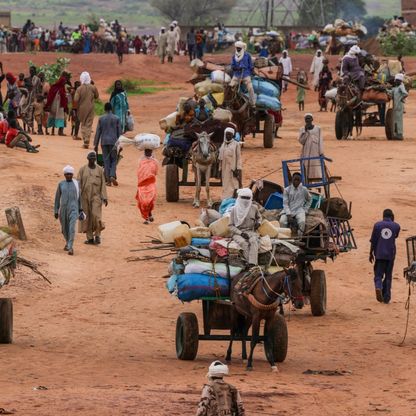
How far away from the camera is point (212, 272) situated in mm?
16953

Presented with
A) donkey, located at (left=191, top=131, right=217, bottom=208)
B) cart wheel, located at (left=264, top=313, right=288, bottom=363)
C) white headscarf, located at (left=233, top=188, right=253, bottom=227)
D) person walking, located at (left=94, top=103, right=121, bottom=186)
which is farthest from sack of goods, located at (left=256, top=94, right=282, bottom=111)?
cart wheel, located at (left=264, top=313, right=288, bottom=363)

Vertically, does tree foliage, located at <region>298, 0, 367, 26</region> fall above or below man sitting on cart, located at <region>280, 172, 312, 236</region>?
below

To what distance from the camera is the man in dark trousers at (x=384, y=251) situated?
21.2m

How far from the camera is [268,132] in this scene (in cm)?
3534

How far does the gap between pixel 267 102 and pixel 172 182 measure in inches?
218

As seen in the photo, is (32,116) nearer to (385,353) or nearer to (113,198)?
(113,198)

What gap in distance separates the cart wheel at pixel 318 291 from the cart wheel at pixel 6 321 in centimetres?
432

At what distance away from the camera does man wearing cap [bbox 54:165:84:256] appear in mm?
23047

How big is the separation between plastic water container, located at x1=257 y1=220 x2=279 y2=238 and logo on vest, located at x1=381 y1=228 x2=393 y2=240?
3561 millimetres

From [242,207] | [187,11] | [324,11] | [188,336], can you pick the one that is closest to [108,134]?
[242,207]

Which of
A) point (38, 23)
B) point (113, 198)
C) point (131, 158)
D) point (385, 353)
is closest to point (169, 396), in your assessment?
point (385, 353)

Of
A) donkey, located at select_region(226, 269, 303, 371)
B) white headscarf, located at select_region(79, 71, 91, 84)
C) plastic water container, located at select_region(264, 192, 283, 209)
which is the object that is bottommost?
donkey, located at select_region(226, 269, 303, 371)

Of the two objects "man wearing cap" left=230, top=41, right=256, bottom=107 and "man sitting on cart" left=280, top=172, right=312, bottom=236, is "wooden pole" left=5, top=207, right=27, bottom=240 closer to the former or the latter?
"man sitting on cart" left=280, top=172, right=312, bottom=236

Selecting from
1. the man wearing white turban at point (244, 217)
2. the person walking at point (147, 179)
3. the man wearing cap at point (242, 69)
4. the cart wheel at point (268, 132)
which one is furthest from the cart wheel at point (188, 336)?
the cart wheel at point (268, 132)
